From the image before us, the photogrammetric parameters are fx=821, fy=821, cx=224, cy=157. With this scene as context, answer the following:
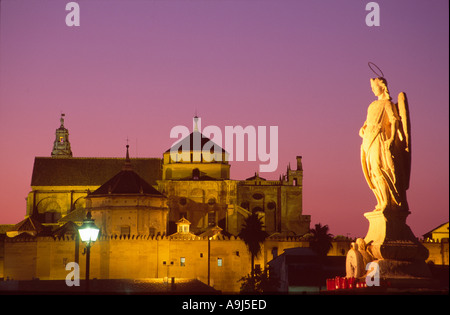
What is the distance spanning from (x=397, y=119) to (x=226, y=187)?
78556 millimetres

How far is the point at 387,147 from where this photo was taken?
777 inches

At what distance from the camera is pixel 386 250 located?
784 inches

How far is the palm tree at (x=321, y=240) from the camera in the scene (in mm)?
82750

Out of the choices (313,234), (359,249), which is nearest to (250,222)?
→ (313,234)

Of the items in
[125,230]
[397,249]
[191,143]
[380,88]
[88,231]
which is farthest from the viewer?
[191,143]

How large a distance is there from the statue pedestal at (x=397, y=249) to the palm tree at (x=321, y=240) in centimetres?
6079

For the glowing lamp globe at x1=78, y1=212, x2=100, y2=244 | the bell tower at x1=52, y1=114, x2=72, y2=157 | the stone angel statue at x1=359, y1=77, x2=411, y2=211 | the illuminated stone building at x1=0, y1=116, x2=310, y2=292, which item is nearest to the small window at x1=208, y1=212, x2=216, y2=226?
the illuminated stone building at x1=0, y1=116, x2=310, y2=292

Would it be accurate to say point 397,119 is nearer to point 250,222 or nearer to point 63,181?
point 250,222

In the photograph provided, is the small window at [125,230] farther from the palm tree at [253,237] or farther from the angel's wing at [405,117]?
the angel's wing at [405,117]

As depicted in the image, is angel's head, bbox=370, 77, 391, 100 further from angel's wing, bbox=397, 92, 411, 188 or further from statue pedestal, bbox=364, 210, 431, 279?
statue pedestal, bbox=364, 210, 431, 279

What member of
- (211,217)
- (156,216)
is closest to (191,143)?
(211,217)

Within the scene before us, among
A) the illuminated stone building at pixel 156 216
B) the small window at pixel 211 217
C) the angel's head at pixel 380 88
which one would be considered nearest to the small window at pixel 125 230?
the illuminated stone building at pixel 156 216

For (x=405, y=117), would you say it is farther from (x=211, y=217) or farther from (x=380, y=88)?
(x=211, y=217)

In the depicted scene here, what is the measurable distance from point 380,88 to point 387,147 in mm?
1621
